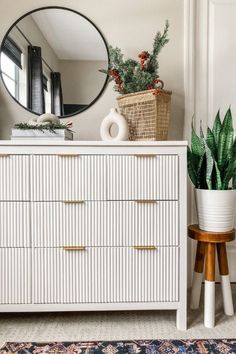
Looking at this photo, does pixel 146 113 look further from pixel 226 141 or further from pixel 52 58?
pixel 52 58

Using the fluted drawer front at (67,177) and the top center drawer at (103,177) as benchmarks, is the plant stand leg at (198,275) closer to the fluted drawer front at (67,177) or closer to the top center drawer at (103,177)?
the top center drawer at (103,177)

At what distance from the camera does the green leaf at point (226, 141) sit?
155cm

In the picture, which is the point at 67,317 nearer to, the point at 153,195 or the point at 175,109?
the point at 153,195

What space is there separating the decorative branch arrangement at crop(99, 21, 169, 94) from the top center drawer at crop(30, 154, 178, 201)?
47 centimetres

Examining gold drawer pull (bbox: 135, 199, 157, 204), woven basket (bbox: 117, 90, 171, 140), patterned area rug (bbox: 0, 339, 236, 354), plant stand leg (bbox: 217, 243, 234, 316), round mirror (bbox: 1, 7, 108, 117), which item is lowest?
patterned area rug (bbox: 0, 339, 236, 354)

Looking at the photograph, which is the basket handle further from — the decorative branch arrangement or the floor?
the floor

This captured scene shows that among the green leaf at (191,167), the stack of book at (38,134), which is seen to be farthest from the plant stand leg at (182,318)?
the stack of book at (38,134)

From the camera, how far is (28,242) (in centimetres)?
153

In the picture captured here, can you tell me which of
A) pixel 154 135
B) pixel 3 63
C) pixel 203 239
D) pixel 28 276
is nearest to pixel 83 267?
pixel 28 276

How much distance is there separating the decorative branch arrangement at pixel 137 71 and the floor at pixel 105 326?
1.23 metres

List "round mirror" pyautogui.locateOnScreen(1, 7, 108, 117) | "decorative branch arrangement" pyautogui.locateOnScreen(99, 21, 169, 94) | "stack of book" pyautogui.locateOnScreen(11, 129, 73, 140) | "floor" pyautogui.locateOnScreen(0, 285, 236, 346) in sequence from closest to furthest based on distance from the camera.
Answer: "floor" pyautogui.locateOnScreen(0, 285, 236, 346) → "stack of book" pyautogui.locateOnScreen(11, 129, 73, 140) → "decorative branch arrangement" pyautogui.locateOnScreen(99, 21, 169, 94) → "round mirror" pyautogui.locateOnScreen(1, 7, 108, 117)

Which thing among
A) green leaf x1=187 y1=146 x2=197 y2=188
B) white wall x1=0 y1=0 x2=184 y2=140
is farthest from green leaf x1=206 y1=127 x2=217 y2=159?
white wall x1=0 y1=0 x2=184 y2=140

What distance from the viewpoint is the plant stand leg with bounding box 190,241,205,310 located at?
5.56 ft

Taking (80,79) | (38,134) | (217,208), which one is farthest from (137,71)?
(217,208)
